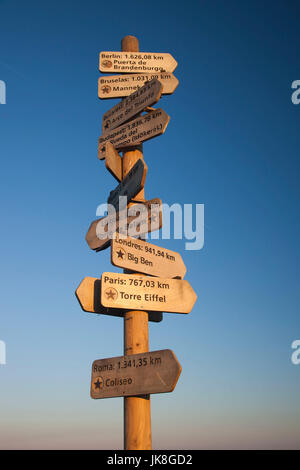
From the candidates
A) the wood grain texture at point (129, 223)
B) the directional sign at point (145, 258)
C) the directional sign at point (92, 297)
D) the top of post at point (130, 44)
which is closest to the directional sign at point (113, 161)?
the wood grain texture at point (129, 223)

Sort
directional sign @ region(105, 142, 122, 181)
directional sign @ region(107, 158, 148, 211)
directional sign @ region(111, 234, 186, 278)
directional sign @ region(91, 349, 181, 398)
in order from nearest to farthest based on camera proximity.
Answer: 1. directional sign @ region(91, 349, 181, 398)
2. directional sign @ region(107, 158, 148, 211)
3. directional sign @ region(111, 234, 186, 278)
4. directional sign @ region(105, 142, 122, 181)

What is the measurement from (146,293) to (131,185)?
113 centimetres

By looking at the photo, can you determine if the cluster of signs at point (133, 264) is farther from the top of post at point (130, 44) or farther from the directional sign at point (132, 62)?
the top of post at point (130, 44)

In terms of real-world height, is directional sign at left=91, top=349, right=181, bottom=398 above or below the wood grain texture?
below

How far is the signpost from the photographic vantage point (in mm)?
3770

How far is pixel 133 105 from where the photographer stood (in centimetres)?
511

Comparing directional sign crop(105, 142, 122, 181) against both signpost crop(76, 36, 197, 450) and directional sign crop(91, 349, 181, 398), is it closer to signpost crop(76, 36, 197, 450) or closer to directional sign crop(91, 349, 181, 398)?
signpost crop(76, 36, 197, 450)

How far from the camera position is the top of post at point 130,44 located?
5914mm

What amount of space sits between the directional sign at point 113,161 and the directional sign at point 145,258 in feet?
3.22

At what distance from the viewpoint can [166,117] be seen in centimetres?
456

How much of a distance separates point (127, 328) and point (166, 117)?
2.33 metres

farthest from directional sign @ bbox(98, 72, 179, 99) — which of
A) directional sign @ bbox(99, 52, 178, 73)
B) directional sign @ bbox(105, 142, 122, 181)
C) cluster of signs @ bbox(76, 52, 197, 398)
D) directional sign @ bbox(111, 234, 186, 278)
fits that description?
directional sign @ bbox(111, 234, 186, 278)

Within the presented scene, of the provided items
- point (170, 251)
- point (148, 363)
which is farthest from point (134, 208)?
point (148, 363)
